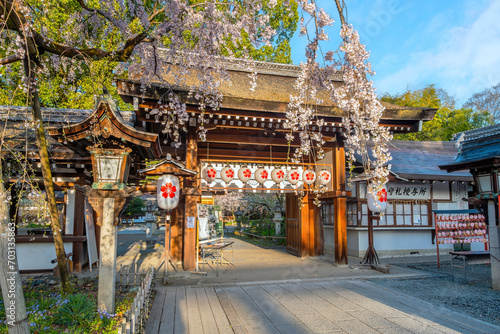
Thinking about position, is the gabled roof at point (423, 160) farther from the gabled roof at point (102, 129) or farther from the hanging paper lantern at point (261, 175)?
the gabled roof at point (102, 129)

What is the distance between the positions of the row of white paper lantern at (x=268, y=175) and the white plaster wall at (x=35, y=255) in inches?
201

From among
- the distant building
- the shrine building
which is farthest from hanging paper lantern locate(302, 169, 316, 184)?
the distant building

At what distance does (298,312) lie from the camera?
5.64 m

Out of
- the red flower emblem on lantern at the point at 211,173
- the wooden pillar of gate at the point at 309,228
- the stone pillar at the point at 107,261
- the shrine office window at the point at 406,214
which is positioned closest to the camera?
the stone pillar at the point at 107,261

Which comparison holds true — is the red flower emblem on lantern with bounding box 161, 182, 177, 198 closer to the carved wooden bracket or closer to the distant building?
the carved wooden bracket

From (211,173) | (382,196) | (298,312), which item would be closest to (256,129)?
(211,173)

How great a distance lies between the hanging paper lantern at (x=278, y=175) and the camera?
1027cm

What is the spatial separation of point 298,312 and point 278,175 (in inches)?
205

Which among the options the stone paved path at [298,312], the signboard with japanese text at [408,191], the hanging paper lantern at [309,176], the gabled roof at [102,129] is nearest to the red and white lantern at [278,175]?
the hanging paper lantern at [309,176]

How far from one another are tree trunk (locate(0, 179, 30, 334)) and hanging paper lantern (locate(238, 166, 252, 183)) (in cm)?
686

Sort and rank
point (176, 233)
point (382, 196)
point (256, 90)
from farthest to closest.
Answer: point (256, 90) → point (176, 233) → point (382, 196)

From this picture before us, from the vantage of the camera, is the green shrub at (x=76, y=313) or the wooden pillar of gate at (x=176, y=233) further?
the wooden pillar of gate at (x=176, y=233)

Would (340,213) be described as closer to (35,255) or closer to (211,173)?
(211,173)

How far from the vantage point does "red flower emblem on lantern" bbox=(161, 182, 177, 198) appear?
25.5 ft
